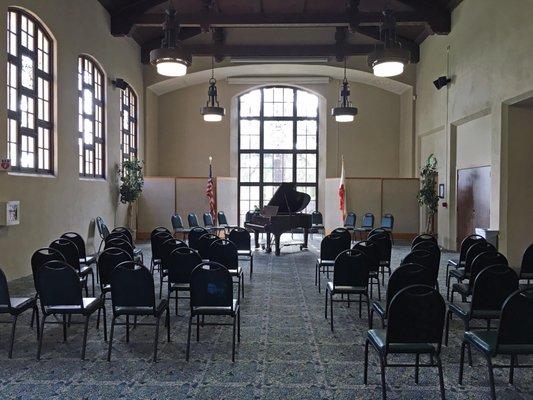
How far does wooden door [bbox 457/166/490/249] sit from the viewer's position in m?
10.1

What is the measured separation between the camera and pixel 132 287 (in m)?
4.24

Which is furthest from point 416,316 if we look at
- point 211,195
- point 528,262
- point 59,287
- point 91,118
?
point 211,195

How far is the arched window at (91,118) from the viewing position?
10.5 metres

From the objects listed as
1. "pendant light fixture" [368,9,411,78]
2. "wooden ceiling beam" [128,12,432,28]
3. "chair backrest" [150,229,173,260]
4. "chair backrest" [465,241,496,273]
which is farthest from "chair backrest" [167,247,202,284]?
"wooden ceiling beam" [128,12,432,28]

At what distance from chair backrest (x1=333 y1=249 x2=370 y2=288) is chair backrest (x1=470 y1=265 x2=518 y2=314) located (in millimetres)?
1343

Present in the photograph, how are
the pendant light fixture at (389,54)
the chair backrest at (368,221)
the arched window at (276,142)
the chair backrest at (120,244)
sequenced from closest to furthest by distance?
the pendant light fixture at (389,54) → the chair backrest at (120,244) → the chair backrest at (368,221) → the arched window at (276,142)

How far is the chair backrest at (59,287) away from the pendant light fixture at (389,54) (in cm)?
464

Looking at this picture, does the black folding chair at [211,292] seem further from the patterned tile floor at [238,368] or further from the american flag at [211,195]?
the american flag at [211,195]

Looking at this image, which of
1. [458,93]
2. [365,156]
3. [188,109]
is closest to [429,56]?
[458,93]

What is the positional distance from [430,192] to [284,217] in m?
4.52

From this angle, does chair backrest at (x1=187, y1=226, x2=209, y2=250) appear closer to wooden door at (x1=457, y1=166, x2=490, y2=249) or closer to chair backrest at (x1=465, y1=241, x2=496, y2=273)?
chair backrest at (x1=465, y1=241, x2=496, y2=273)

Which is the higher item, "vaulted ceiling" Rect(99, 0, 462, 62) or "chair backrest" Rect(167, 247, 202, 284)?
"vaulted ceiling" Rect(99, 0, 462, 62)

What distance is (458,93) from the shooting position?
Result: 10969 millimetres

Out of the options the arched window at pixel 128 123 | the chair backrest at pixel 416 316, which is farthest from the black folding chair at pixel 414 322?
the arched window at pixel 128 123
